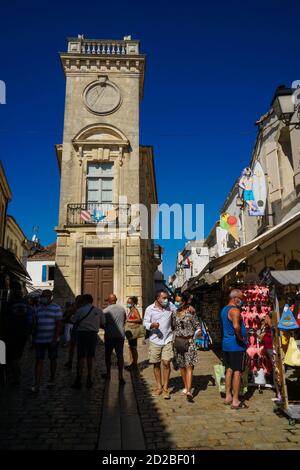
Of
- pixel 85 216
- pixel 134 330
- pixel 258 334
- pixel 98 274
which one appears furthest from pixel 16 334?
pixel 85 216

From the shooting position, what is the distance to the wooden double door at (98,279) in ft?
53.0

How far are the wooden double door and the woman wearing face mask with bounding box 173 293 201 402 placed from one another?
10151 mm

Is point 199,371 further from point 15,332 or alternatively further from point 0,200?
point 0,200

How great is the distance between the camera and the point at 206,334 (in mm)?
11820

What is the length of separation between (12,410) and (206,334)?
25.2 feet

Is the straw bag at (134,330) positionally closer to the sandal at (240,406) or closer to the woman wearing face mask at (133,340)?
the woman wearing face mask at (133,340)

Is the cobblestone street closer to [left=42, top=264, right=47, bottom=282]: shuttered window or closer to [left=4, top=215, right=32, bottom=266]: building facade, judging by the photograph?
[left=4, top=215, right=32, bottom=266]: building facade

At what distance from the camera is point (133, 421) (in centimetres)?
471

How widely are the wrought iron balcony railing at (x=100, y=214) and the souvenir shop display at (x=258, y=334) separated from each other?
10.4 meters

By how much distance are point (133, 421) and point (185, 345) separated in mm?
1666

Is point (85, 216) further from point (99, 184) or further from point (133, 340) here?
point (133, 340)

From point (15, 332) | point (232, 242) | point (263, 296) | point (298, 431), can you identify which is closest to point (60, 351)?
point (15, 332)

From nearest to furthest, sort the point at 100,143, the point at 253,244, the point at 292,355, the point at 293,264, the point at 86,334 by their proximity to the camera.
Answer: the point at 292,355 → the point at 86,334 → the point at 253,244 → the point at 293,264 → the point at 100,143

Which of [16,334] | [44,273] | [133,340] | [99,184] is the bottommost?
[133,340]
